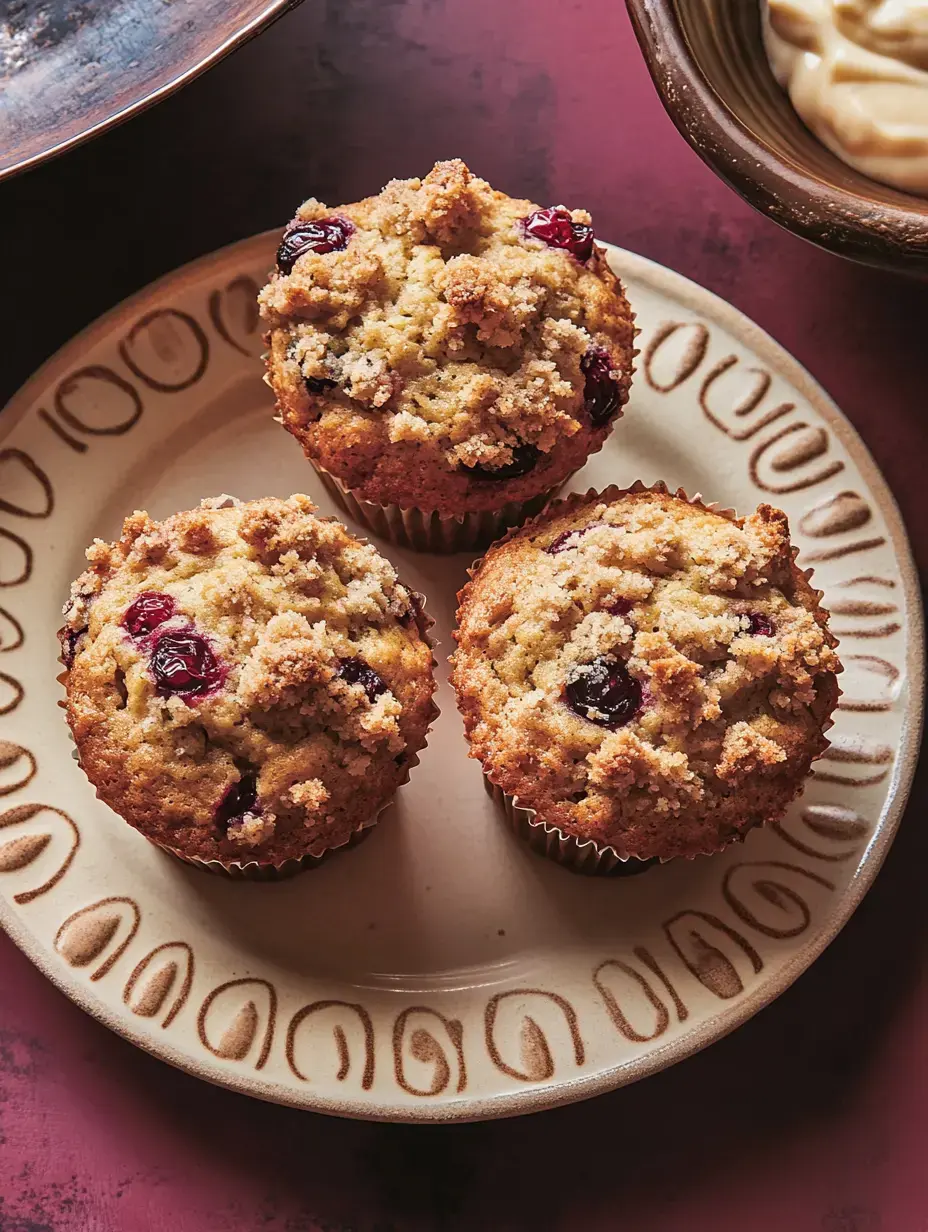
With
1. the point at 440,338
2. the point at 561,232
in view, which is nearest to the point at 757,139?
the point at 561,232

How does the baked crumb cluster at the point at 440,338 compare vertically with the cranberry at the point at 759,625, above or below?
above

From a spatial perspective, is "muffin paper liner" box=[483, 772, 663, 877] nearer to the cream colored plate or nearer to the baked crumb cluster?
the cream colored plate

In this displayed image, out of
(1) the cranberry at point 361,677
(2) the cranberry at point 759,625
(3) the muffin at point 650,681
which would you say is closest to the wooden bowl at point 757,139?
(3) the muffin at point 650,681

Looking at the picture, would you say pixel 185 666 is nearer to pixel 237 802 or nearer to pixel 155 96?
pixel 237 802

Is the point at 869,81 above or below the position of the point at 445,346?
above

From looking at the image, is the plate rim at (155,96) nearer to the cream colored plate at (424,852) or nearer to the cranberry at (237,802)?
the cream colored plate at (424,852)
